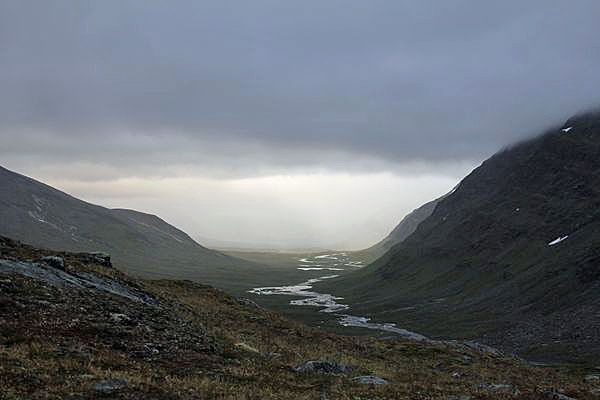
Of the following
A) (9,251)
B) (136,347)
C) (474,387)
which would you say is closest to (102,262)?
(9,251)

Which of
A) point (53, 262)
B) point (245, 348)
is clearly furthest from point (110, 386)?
point (53, 262)

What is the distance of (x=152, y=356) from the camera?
20703mm

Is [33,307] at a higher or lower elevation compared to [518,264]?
lower

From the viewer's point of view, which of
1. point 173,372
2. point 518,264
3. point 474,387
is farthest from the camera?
point 518,264

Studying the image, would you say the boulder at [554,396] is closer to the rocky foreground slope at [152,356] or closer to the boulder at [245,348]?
the rocky foreground slope at [152,356]

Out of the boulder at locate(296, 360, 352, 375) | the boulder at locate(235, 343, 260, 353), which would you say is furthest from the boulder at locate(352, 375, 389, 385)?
the boulder at locate(235, 343, 260, 353)

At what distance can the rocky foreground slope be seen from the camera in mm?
15469

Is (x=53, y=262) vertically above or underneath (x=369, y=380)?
above

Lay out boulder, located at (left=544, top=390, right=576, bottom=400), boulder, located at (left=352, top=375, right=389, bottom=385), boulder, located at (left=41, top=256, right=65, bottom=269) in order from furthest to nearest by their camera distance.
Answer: boulder, located at (left=41, top=256, right=65, bottom=269), boulder, located at (left=352, top=375, right=389, bottom=385), boulder, located at (left=544, top=390, right=576, bottom=400)

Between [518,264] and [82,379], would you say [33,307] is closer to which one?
[82,379]

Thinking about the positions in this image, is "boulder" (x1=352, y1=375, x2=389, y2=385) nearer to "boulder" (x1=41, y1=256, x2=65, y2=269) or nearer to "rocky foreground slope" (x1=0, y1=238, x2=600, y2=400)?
"rocky foreground slope" (x1=0, y1=238, x2=600, y2=400)

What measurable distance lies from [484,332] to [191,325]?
379 ft

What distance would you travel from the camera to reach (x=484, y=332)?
12594cm

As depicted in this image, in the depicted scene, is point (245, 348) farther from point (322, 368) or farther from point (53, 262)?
point (53, 262)
